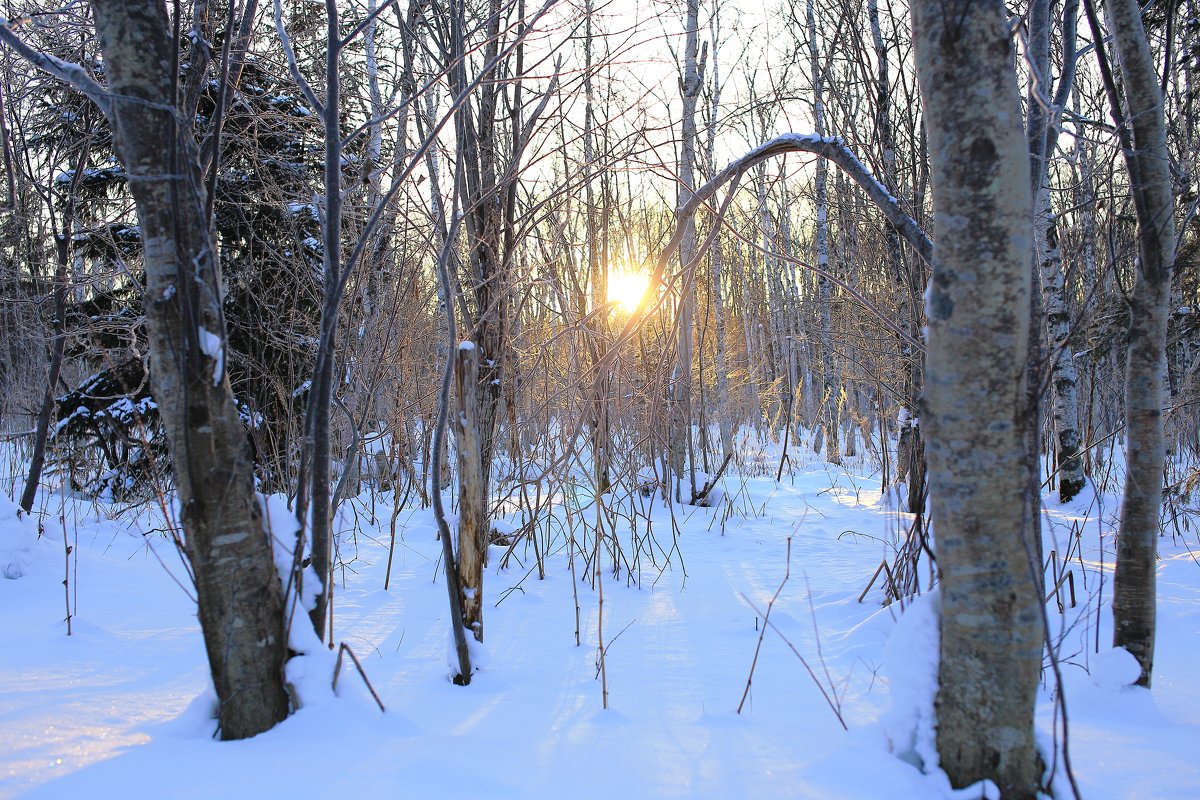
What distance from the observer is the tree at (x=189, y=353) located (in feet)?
4.94

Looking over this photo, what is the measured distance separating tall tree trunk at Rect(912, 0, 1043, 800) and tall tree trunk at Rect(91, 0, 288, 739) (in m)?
1.54

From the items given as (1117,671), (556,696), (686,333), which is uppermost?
(686,333)

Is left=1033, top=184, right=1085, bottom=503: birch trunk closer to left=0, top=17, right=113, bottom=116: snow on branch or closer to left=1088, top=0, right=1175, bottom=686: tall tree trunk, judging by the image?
left=1088, top=0, right=1175, bottom=686: tall tree trunk

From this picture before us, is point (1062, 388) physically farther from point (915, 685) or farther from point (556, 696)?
point (556, 696)

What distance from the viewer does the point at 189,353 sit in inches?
60.1

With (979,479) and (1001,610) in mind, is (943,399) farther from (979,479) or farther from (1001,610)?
(1001,610)

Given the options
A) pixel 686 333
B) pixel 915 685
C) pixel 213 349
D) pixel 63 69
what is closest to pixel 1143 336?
pixel 915 685

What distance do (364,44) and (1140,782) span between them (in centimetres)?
827

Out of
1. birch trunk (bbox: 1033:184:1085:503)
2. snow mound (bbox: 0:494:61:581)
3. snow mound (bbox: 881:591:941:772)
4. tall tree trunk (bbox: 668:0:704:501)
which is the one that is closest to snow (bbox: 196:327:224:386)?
snow mound (bbox: 881:591:941:772)

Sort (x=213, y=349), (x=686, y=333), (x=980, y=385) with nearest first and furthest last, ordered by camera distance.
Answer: (x=980, y=385) < (x=213, y=349) < (x=686, y=333)

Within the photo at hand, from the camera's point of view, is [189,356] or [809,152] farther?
[809,152]

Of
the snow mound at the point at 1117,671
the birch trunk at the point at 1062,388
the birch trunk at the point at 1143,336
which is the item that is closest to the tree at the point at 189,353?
the snow mound at the point at 1117,671

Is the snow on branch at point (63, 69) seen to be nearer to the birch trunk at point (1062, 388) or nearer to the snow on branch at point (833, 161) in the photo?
the snow on branch at point (833, 161)

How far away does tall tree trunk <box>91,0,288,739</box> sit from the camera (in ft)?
4.94
